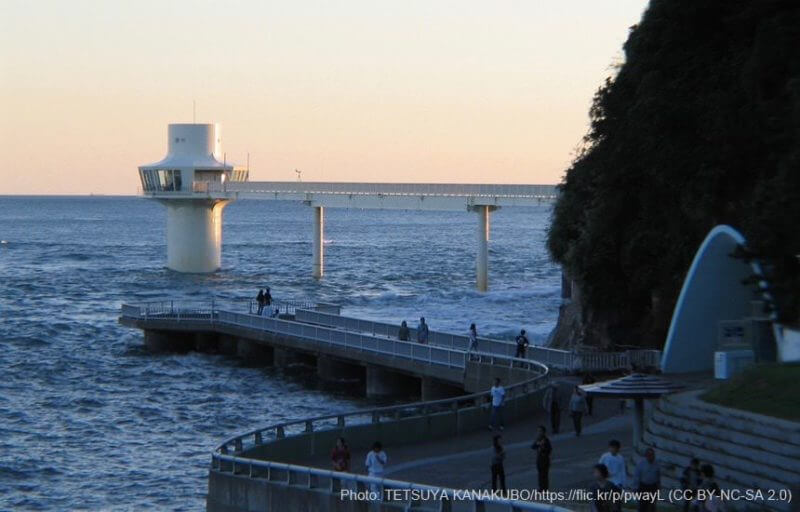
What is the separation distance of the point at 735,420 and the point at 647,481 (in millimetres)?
3468

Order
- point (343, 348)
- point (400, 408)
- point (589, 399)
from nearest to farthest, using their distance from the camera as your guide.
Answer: point (400, 408) < point (589, 399) < point (343, 348)

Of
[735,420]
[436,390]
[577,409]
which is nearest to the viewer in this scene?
[735,420]

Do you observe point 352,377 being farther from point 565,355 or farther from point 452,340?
point 565,355

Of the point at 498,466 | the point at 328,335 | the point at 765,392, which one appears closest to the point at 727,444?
the point at 765,392

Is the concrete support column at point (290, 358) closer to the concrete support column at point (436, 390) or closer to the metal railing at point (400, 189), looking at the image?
the concrete support column at point (436, 390)

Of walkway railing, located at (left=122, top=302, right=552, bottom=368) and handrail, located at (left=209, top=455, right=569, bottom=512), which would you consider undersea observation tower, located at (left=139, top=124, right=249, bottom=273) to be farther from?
handrail, located at (left=209, top=455, right=569, bottom=512)

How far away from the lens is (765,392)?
21.8m

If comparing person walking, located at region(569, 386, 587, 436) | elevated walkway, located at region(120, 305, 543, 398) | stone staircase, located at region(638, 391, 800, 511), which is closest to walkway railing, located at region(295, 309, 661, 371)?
elevated walkway, located at region(120, 305, 543, 398)

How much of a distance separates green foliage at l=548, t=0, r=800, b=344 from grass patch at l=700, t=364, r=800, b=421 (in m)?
7.78

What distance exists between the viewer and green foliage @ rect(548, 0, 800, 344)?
115ft

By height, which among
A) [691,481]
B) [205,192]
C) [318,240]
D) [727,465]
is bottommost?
[727,465]

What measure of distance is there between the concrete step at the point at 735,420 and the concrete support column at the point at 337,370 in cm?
2411

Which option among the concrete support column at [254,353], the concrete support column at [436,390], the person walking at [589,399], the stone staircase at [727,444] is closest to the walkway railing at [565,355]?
the concrete support column at [436,390]

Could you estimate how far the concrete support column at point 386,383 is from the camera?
43.2m
